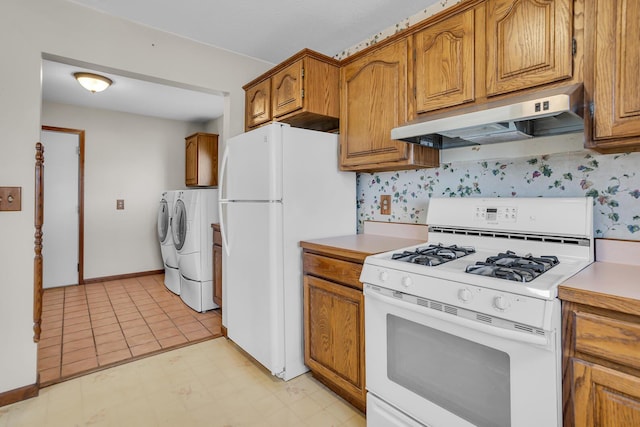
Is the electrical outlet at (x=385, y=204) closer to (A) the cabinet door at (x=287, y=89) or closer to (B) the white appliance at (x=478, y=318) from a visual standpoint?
(B) the white appliance at (x=478, y=318)

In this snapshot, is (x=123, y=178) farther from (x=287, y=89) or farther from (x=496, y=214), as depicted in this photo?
(x=496, y=214)

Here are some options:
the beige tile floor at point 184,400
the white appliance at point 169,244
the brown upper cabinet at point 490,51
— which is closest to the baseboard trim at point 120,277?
the white appliance at point 169,244

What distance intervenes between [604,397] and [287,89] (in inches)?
84.8

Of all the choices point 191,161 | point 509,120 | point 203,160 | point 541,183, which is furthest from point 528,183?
point 191,161

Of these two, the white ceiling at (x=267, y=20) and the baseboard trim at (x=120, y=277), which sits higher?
the white ceiling at (x=267, y=20)

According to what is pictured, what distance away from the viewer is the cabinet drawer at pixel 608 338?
0.89 m

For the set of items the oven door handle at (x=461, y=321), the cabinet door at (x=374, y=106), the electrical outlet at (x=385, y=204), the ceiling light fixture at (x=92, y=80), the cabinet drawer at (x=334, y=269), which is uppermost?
the ceiling light fixture at (x=92, y=80)

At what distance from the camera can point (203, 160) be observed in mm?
4523

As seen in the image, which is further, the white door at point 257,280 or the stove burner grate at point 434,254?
the white door at point 257,280

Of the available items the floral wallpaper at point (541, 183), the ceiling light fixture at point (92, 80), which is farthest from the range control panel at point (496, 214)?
the ceiling light fixture at point (92, 80)

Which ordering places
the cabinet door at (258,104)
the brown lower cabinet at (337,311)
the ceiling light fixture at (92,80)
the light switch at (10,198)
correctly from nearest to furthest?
1. the brown lower cabinet at (337,311)
2. the light switch at (10,198)
3. the cabinet door at (258,104)
4. the ceiling light fixture at (92,80)

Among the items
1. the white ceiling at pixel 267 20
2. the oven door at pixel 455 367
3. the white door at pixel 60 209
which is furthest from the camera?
the white door at pixel 60 209

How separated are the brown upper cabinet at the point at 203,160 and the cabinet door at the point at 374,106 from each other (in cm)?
286

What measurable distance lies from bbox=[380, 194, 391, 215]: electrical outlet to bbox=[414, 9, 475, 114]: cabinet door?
70 cm
